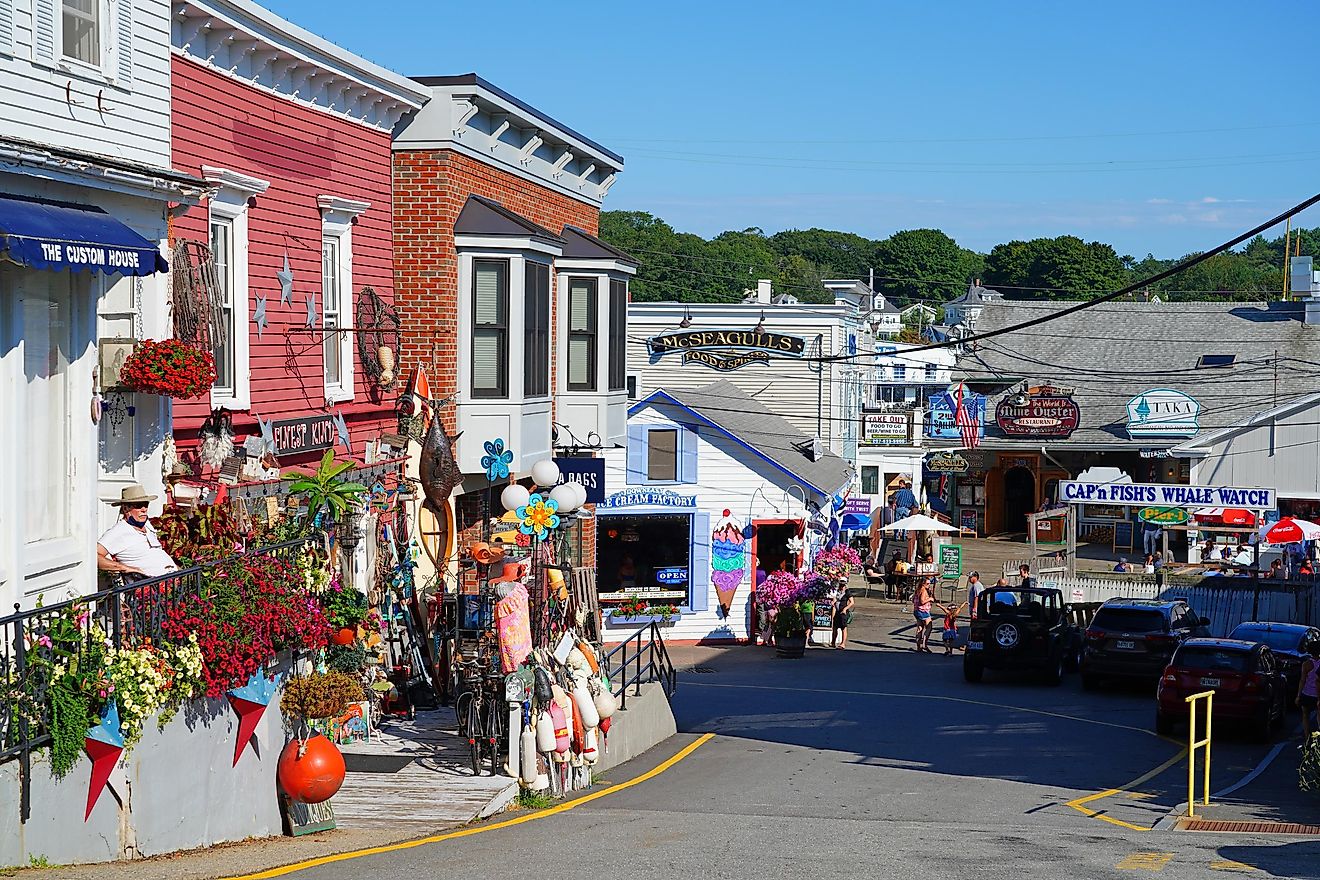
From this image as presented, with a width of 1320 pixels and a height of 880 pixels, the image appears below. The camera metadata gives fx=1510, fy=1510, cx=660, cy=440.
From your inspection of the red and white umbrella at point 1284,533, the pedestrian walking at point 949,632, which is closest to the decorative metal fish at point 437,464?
the pedestrian walking at point 949,632

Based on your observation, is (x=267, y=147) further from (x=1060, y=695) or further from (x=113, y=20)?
(x=1060, y=695)

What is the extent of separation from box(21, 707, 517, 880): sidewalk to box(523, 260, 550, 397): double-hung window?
5628mm

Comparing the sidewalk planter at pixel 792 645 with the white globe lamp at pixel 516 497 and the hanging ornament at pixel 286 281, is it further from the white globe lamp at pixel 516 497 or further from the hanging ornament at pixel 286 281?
the hanging ornament at pixel 286 281

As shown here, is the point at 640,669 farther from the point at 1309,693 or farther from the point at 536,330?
the point at 1309,693

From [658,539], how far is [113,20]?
994 inches

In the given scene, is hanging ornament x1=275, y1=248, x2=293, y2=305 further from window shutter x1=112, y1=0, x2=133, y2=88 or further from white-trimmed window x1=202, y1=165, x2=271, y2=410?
window shutter x1=112, y1=0, x2=133, y2=88

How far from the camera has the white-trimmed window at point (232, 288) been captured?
51.5 feet

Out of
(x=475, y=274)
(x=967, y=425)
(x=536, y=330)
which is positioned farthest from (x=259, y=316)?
(x=967, y=425)

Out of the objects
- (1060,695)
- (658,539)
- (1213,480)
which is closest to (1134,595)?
(1060,695)

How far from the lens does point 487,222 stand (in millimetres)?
20969

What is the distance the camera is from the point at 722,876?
10.6 metres

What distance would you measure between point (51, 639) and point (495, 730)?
6041 millimetres

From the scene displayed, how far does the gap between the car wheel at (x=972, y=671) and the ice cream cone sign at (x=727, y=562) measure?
25.8 ft

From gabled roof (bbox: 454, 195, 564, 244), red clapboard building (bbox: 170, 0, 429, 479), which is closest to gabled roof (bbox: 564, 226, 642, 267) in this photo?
gabled roof (bbox: 454, 195, 564, 244)
